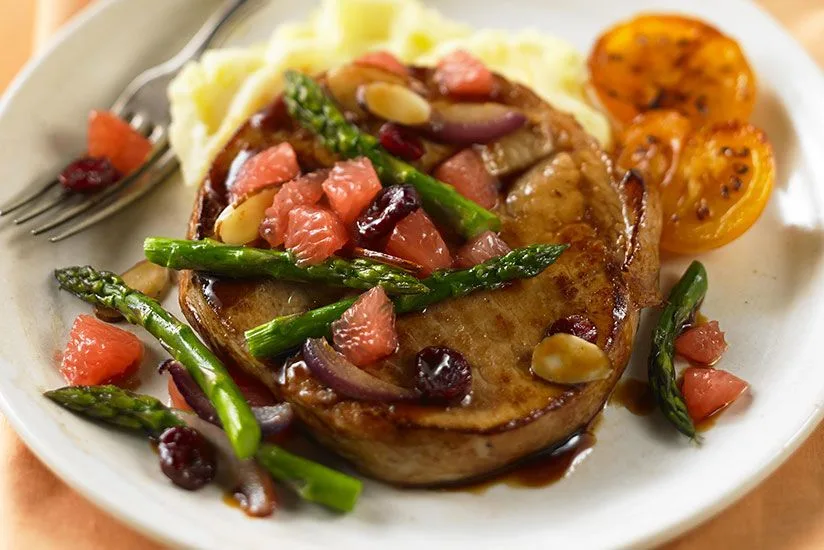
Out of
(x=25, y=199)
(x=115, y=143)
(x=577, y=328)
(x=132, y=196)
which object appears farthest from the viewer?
(x=115, y=143)

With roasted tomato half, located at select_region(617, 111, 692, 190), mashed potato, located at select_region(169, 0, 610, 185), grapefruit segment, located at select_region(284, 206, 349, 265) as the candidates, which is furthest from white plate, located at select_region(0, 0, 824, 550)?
grapefruit segment, located at select_region(284, 206, 349, 265)

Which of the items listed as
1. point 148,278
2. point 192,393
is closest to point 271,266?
point 192,393

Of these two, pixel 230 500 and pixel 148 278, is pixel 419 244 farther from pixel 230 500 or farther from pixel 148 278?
pixel 148 278

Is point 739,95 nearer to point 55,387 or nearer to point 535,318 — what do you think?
point 535,318

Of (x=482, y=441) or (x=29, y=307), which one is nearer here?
(x=482, y=441)

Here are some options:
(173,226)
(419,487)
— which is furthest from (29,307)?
(419,487)

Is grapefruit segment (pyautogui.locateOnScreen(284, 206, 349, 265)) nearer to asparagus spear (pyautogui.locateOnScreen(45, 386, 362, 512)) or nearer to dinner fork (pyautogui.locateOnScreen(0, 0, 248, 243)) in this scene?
asparagus spear (pyautogui.locateOnScreen(45, 386, 362, 512))
